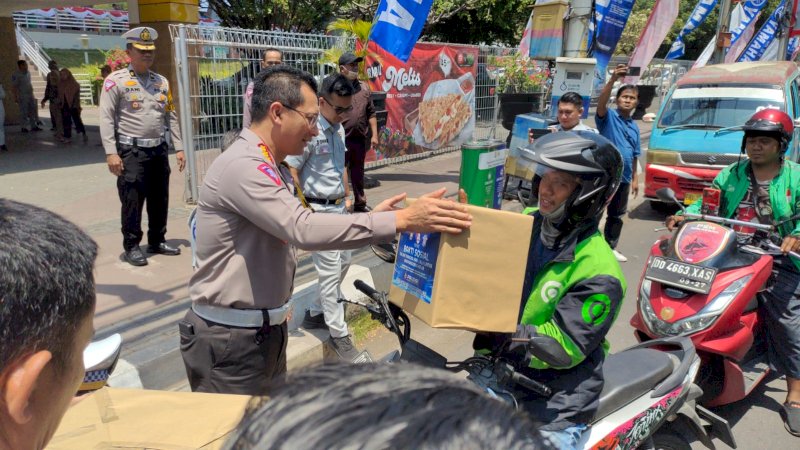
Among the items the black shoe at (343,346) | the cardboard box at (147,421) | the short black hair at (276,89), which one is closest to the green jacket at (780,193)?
the black shoe at (343,346)

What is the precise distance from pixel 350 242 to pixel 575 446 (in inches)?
41.6

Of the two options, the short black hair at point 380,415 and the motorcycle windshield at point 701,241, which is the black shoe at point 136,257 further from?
the short black hair at point 380,415

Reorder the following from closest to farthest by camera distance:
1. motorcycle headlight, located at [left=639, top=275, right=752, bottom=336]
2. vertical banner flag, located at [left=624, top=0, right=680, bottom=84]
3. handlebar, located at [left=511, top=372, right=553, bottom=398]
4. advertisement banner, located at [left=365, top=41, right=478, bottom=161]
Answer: handlebar, located at [left=511, top=372, right=553, bottom=398] < motorcycle headlight, located at [left=639, top=275, right=752, bottom=336] < advertisement banner, located at [left=365, top=41, right=478, bottom=161] < vertical banner flag, located at [left=624, top=0, right=680, bottom=84]

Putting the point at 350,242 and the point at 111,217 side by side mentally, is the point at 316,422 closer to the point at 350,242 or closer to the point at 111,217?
the point at 350,242

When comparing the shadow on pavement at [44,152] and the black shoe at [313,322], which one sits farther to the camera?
the shadow on pavement at [44,152]

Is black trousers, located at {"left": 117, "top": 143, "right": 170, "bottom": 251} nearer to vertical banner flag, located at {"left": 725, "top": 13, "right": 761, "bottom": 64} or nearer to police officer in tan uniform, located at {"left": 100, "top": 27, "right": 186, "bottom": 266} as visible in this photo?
police officer in tan uniform, located at {"left": 100, "top": 27, "right": 186, "bottom": 266}

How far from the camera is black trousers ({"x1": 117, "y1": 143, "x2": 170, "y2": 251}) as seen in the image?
4988 millimetres

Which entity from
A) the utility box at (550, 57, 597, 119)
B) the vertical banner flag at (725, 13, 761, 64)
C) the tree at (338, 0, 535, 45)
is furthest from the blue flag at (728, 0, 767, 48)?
the utility box at (550, 57, 597, 119)

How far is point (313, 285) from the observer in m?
4.54

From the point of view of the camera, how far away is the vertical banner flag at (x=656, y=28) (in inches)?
415

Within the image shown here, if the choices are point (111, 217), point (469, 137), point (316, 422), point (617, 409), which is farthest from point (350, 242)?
point (469, 137)

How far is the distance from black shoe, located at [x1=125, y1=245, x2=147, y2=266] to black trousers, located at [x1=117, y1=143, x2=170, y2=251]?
0.12 ft

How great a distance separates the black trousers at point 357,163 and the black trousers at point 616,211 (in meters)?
2.81

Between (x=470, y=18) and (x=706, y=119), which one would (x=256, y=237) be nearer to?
(x=706, y=119)
